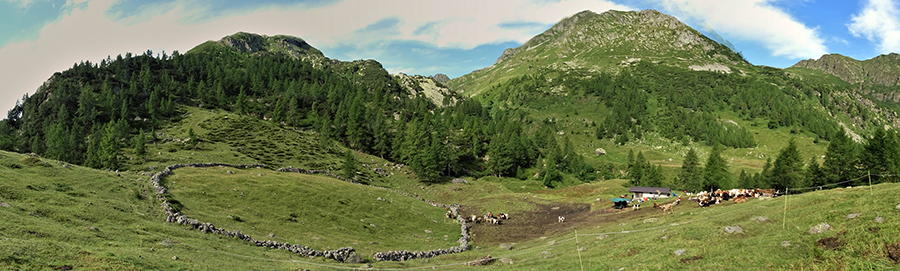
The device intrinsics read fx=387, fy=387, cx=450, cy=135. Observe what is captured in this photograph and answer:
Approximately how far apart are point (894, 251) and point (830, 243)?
313 centimetres

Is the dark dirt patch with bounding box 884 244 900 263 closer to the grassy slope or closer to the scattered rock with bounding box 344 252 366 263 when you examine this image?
the scattered rock with bounding box 344 252 366 263

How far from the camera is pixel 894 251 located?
15.2 meters

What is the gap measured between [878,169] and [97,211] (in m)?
115

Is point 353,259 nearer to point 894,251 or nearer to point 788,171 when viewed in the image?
point 894,251

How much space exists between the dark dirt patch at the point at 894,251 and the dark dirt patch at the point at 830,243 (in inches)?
74.2

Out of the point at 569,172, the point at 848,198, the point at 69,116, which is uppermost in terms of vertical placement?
the point at 69,116

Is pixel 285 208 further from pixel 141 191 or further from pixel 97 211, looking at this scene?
pixel 97 211

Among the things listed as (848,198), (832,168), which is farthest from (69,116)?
(832,168)

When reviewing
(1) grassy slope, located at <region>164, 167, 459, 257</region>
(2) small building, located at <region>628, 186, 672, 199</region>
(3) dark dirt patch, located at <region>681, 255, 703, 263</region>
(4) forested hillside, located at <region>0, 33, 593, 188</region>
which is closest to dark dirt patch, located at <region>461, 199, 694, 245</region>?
(1) grassy slope, located at <region>164, 167, 459, 257</region>

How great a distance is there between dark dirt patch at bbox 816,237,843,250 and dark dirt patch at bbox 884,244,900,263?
1884 millimetres

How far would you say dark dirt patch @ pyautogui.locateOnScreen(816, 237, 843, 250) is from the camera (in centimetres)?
1764

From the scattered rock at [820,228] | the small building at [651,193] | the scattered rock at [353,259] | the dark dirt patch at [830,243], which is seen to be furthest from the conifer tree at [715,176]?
the scattered rock at [353,259]

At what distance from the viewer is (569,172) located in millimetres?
143125

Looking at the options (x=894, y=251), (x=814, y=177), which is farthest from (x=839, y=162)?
(x=894, y=251)
